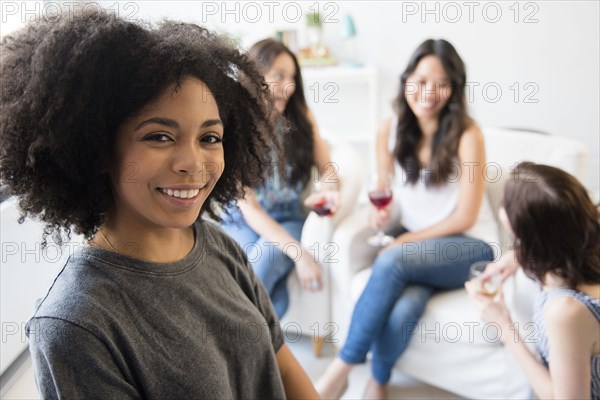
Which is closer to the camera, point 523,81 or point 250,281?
point 250,281

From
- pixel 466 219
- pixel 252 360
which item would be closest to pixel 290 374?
pixel 252 360

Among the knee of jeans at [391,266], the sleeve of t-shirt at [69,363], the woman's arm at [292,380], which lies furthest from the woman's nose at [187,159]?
the knee of jeans at [391,266]

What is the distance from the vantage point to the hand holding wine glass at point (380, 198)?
2031mm

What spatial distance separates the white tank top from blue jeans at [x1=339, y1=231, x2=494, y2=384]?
6.4 inches

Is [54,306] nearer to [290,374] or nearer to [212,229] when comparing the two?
[212,229]

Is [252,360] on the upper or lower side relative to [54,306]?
lower

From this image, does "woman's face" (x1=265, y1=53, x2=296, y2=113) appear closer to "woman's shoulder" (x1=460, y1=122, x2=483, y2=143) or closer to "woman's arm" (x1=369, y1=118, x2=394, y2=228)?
"woman's arm" (x1=369, y1=118, x2=394, y2=228)

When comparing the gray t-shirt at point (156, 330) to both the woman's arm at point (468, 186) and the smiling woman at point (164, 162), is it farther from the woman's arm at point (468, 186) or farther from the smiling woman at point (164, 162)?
the woman's arm at point (468, 186)

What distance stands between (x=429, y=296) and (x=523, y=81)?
1537mm

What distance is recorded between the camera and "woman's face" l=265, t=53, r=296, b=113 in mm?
2127

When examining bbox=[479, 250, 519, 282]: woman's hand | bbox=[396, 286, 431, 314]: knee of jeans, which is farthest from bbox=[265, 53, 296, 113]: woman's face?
bbox=[479, 250, 519, 282]: woman's hand

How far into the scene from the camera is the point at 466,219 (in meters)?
2.02

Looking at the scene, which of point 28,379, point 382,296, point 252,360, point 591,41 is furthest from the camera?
point 591,41

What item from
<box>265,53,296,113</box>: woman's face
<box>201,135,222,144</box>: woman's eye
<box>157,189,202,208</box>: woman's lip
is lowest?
<box>157,189,202,208</box>: woman's lip
